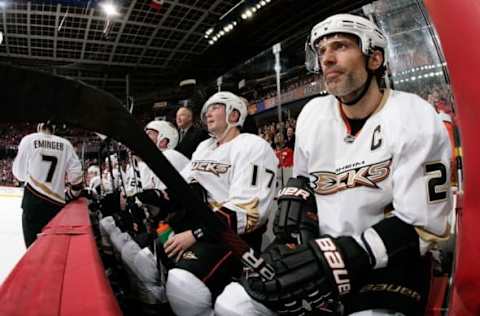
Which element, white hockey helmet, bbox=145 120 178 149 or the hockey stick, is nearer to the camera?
the hockey stick

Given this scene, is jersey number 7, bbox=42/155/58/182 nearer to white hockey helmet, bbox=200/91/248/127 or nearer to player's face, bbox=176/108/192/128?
player's face, bbox=176/108/192/128

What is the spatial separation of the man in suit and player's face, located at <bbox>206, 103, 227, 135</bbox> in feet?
2.61

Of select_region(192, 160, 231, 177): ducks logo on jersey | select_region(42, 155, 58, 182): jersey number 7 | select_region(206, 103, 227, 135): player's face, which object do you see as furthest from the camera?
select_region(42, 155, 58, 182): jersey number 7

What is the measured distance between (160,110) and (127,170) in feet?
3.01

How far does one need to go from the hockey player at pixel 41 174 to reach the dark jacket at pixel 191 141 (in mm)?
1035

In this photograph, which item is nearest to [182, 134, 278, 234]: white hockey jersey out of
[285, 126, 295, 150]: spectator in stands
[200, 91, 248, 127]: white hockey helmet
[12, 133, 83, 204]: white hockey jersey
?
[200, 91, 248, 127]: white hockey helmet

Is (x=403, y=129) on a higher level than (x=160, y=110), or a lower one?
lower

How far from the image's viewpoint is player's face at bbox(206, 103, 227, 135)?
1626mm

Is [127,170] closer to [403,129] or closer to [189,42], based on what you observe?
[189,42]

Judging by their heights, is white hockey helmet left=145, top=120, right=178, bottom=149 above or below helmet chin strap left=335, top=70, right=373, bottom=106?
above

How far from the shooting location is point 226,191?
4.96 feet

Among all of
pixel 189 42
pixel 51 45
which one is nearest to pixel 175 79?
pixel 189 42

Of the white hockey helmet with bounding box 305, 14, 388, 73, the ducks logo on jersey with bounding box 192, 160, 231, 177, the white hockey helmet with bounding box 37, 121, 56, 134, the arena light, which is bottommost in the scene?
the ducks logo on jersey with bounding box 192, 160, 231, 177

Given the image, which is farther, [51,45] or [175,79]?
[175,79]
